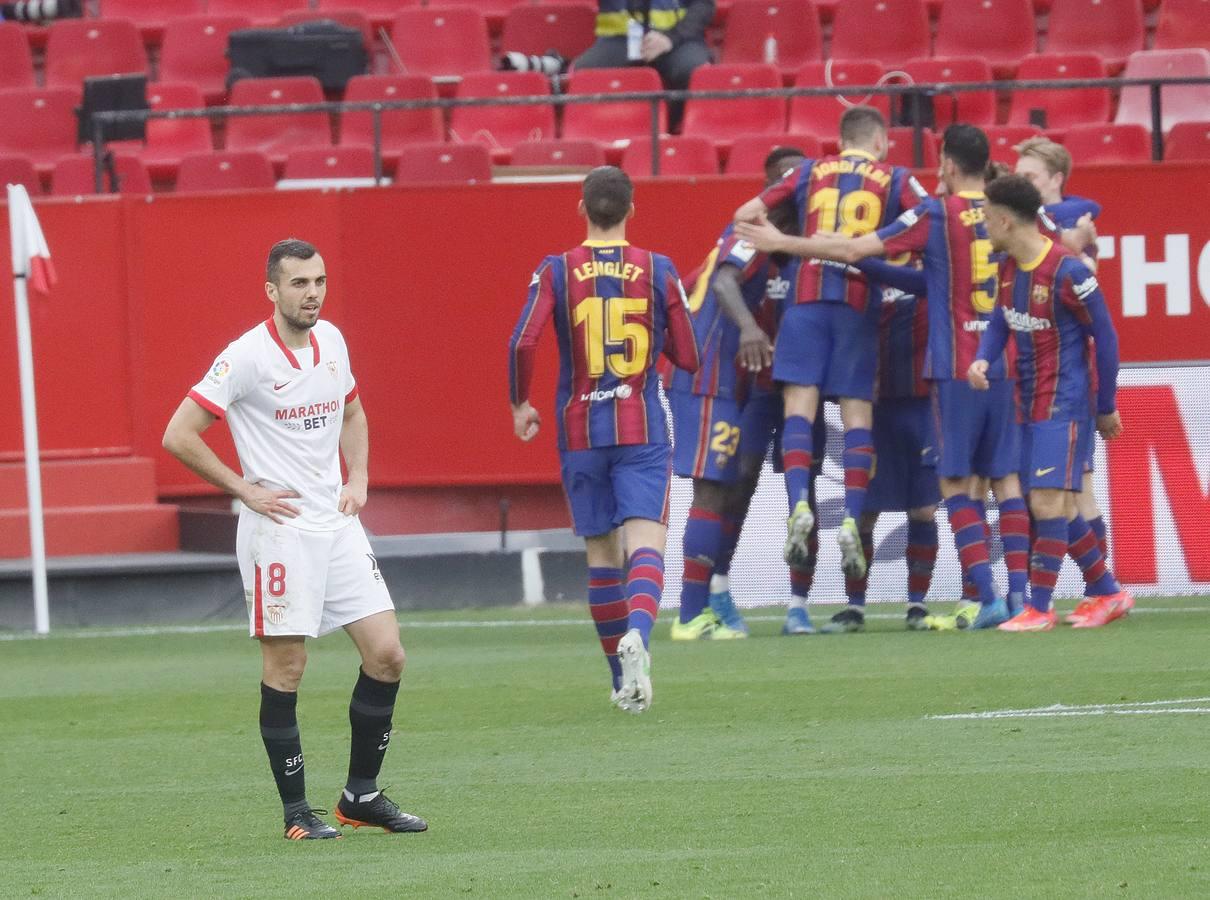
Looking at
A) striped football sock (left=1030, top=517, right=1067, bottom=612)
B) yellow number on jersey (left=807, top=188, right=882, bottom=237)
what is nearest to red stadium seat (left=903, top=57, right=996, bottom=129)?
yellow number on jersey (left=807, top=188, right=882, bottom=237)

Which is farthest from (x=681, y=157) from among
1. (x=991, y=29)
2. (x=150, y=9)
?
(x=150, y=9)

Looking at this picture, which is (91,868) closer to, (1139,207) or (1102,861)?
(1102,861)

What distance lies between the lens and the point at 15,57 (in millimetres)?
18500

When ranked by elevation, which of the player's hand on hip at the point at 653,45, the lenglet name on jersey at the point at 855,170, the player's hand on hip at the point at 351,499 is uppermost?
the player's hand on hip at the point at 653,45

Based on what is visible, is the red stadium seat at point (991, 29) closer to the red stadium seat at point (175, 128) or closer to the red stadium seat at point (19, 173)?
the red stadium seat at point (175, 128)

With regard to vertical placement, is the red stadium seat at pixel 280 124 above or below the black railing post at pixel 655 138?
above

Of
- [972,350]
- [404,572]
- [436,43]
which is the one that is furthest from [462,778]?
[436,43]

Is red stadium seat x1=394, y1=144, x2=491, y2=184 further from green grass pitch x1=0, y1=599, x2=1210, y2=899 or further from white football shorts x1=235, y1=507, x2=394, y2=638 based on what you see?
white football shorts x1=235, y1=507, x2=394, y2=638

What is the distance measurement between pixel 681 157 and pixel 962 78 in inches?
103

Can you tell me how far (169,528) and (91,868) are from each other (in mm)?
9481

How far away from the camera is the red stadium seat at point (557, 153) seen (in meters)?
15.8

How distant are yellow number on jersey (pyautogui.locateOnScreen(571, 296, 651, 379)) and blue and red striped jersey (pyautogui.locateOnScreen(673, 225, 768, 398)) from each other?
7.53 ft

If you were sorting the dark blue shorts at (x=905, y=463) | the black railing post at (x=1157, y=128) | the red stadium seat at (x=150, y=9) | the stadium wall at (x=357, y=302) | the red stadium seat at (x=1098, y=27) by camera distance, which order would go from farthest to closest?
the red stadium seat at (x=150, y=9)
the red stadium seat at (x=1098, y=27)
the stadium wall at (x=357, y=302)
the black railing post at (x=1157, y=128)
the dark blue shorts at (x=905, y=463)

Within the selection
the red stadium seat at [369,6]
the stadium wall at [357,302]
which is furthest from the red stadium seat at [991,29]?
the red stadium seat at [369,6]
